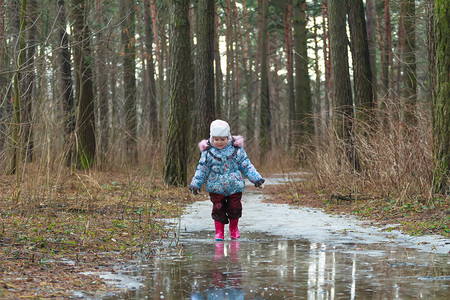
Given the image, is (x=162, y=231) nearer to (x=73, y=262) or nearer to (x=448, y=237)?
(x=73, y=262)

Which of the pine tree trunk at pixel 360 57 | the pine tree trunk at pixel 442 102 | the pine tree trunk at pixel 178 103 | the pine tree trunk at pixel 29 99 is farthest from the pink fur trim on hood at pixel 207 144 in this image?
the pine tree trunk at pixel 360 57

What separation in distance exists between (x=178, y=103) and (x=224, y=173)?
6106 mm

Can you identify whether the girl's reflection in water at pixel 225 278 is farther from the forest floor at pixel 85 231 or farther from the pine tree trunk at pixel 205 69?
the pine tree trunk at pixel 205 69

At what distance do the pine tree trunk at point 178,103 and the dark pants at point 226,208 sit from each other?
226 inches

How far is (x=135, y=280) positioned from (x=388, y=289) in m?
1.83

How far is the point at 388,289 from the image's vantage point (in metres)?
3.96

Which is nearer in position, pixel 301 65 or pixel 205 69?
pixel 205 69

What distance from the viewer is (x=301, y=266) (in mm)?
4934

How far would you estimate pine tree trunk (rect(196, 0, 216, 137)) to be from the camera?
15.0m

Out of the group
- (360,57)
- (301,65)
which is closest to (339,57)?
(360,57)

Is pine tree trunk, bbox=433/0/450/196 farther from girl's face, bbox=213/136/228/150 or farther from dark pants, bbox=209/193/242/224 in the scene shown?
girl's face, bbox=213/136/228/150

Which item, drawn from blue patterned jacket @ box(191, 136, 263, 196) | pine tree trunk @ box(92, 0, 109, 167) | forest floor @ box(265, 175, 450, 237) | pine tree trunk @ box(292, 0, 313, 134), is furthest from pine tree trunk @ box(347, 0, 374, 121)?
pine tree trunk @ box(292, 0, 313, 134)

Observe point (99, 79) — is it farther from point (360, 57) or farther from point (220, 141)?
point (220, 141)

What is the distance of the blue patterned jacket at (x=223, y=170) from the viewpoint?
7.21 meters
